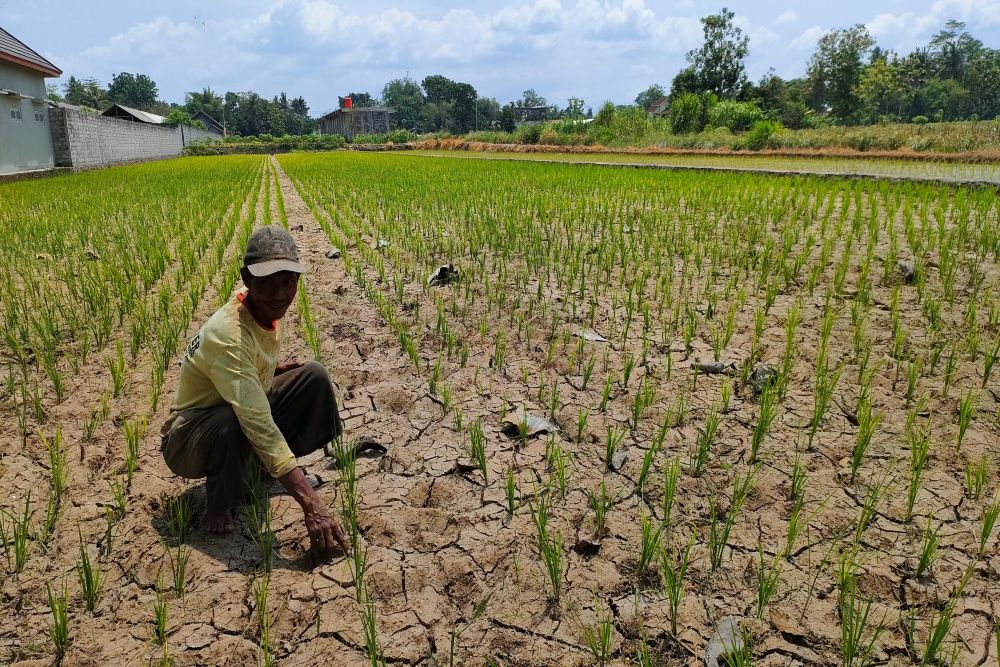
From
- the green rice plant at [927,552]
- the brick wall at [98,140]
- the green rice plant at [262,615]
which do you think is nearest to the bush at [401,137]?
the brick wall at [98,140]

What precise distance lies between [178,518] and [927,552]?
7.59 feet

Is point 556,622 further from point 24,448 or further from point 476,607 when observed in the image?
point 24,448

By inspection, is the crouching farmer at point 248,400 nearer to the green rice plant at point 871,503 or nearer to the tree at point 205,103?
the green rice plant at point 871,503

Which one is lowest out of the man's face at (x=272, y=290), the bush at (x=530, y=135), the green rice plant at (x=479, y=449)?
the green rice plant at (x=479, y=449)

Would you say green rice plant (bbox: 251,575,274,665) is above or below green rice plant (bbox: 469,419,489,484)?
below

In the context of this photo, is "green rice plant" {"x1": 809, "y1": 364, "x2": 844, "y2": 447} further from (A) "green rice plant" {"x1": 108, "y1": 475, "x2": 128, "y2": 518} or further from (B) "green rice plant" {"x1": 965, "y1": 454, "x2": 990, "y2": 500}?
(A) "green rice plant" {"x1": 108, "y1": 475, "x2": 128, "y2": 518}

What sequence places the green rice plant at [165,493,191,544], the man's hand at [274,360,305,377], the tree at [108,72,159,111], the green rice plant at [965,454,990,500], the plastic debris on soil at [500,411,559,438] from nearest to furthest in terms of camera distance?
the green rice plant at [165,493,191,544], the green rice plant at [965,454,990,500], the man's hand at [274,360,305,377], the plastic debris on soil at [500,411,559,438], the tree at [108,72,159,111]

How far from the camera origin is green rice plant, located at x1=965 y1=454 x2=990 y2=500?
7.14 ft

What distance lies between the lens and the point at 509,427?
2.73 metres

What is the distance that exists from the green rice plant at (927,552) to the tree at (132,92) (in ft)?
346

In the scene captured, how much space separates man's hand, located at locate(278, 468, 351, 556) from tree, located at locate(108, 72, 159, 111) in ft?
343

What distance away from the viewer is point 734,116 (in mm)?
30438

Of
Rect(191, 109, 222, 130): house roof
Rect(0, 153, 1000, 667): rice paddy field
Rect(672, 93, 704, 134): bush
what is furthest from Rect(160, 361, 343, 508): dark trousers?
Rect(191, 109, 222, 130): house roof

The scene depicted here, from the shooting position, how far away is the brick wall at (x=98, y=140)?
18828 mm
